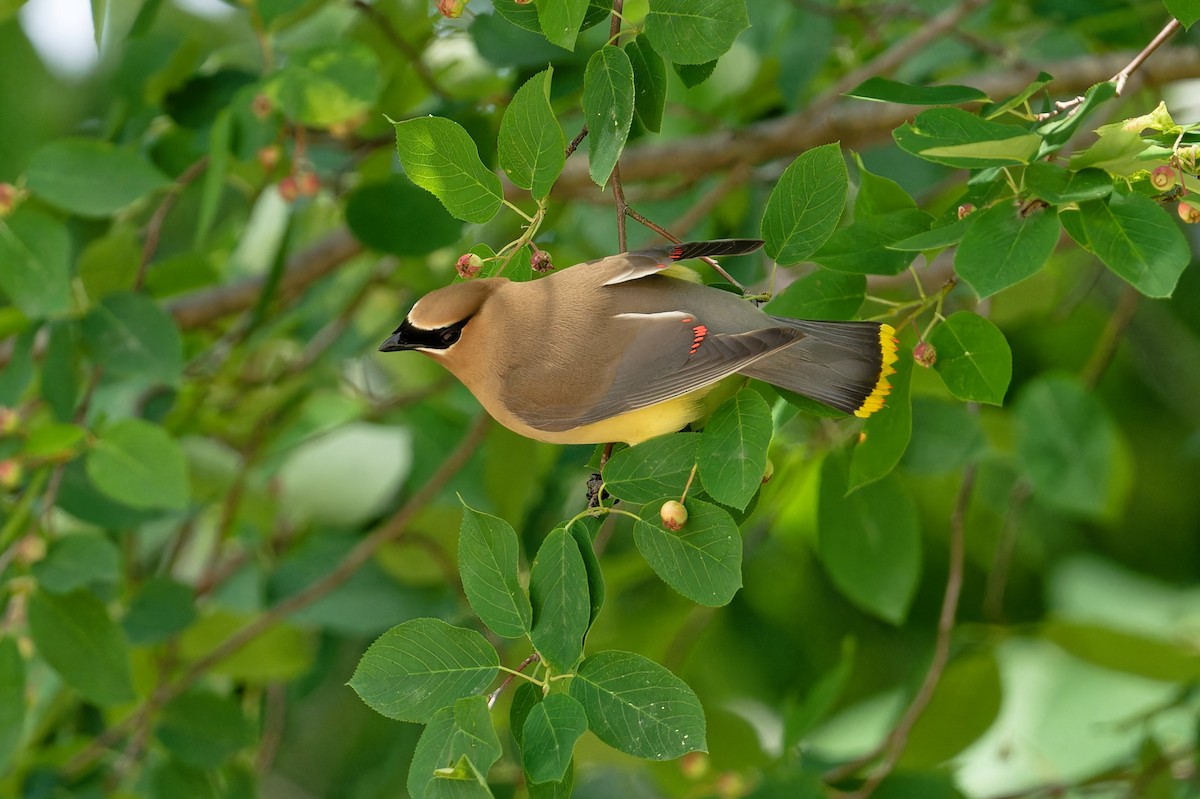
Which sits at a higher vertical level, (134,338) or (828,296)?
(828,296)

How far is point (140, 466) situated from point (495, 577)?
3.46ft

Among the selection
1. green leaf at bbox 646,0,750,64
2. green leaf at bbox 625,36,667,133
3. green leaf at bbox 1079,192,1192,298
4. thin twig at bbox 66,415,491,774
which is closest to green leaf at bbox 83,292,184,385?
thin twig at bbox 66,415,491,774

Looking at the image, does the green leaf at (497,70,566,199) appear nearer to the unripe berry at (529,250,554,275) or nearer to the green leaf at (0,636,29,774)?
the unripe berry at (529,250,554,275)

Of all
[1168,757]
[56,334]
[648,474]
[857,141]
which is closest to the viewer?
[648,474]

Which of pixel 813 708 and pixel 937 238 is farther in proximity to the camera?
pixel 813 708

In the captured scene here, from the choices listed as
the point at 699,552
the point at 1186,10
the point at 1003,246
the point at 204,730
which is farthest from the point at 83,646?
the point at 1186,10

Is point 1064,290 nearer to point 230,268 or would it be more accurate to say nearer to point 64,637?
point 230,268

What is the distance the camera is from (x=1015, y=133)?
144cm

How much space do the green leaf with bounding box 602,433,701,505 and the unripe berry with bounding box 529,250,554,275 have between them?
365mm

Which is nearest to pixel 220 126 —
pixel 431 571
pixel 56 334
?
pixel 56 334

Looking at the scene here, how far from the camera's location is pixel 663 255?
5.74 feet

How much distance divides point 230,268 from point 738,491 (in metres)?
2.48

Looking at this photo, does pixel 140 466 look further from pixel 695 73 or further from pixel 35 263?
pixel 695 73

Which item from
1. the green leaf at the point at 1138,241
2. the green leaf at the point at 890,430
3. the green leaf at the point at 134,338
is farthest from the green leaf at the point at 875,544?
the green leaf at the point at 134,338
